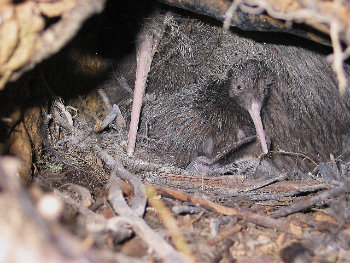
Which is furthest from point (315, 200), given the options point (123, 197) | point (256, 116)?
point (256, 116)

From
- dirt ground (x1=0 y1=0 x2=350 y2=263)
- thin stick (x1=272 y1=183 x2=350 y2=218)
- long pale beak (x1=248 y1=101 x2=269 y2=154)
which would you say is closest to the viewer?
dirt ground (x1=0 y1=0 x2=350 y2=263)

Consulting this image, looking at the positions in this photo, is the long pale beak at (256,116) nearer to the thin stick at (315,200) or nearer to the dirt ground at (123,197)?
the dirt ground at (123,197)

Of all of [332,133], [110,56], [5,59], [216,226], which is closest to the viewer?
[5,59]

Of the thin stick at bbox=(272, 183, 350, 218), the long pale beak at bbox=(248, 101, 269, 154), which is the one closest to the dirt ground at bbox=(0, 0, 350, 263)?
the thin stick at bbox=(272, 183, 350, 218)

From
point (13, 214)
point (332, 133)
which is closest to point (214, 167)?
point (332, 133)

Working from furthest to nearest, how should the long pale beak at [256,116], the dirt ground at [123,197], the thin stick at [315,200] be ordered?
the long pale beak at [256,116]
the thin stick at [315,200]
the dirt ground at [123,197]

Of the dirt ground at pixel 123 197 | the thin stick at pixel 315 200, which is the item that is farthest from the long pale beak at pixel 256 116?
the thin stick at pixel 315 200

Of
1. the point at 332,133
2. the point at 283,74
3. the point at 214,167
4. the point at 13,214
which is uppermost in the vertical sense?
the point at 13,214

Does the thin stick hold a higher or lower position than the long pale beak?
higher

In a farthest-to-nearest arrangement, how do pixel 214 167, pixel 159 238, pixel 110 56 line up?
pixel 110 56, pixel 214 167, pixel 159 238

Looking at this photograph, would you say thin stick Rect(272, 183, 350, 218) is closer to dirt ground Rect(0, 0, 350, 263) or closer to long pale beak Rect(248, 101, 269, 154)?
dirt ground Rect(0, 0, 350, 263)

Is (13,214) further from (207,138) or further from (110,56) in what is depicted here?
(110,56)
